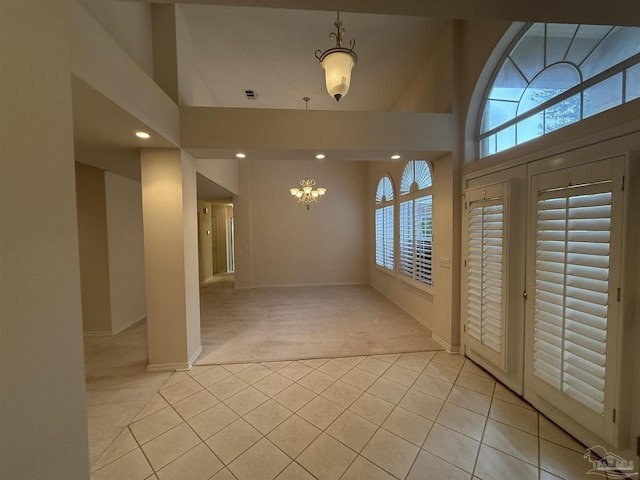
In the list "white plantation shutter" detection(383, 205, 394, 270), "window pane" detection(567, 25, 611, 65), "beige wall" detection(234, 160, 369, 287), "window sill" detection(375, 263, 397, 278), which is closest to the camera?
"window pane" detection(567, 25, 611, 65)

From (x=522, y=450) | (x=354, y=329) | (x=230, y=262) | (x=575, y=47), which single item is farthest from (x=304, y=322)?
(x=230, y=262)

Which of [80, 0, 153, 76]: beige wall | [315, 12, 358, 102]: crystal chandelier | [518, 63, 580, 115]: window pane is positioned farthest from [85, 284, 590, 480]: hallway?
[80, 0, 153, 76]: beige wall

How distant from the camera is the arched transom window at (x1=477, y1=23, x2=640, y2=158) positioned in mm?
1798

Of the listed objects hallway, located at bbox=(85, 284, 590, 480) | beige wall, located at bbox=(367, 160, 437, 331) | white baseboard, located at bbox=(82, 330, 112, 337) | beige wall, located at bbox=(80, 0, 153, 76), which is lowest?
hallway, located at bbox=(85, 284, 590, 480)

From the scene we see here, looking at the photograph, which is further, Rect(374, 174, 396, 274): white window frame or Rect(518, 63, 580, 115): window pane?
Rect(374, 174, 396, 274): white window frame

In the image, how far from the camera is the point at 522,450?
6.05 ft

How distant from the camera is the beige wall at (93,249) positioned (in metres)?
3.86

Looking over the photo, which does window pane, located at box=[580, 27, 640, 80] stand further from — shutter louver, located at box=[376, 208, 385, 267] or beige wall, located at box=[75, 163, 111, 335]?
beige wall, located at box=[75, 163, 111, 335]

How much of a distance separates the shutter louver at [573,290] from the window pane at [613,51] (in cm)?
90

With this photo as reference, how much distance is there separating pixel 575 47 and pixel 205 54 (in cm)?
406

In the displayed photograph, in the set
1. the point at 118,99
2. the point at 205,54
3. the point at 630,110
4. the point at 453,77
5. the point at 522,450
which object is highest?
the point at 205,54

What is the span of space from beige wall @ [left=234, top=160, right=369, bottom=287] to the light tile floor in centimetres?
446

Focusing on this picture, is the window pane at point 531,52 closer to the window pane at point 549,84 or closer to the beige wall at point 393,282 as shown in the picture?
the window pane at point 549,84

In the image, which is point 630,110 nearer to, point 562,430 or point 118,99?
point 562,430
